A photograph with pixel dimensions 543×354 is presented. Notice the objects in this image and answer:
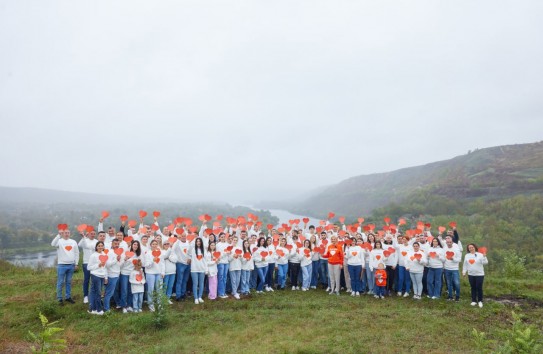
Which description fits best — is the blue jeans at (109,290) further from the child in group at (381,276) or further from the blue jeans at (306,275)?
the child in group at (381,276)

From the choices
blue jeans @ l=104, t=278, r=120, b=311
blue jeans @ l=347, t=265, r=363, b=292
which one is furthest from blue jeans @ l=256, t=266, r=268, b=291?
blue jeans @ l=104, t=278, r=120, b=311

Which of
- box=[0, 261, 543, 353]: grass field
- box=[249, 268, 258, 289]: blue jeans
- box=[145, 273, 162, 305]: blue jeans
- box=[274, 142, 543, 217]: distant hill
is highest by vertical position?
box=[274, 142, 543, 217]: distant hill

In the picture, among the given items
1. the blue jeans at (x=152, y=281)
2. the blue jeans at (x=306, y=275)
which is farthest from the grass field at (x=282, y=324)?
the blue jeans at (x=152, y=281)

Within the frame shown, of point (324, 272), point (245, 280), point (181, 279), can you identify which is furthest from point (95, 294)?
point (324, 272)

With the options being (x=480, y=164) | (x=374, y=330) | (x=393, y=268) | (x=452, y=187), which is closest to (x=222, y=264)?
(x=374, y=330)

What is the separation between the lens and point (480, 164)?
189 feet

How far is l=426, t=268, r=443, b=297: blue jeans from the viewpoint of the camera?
9.93m

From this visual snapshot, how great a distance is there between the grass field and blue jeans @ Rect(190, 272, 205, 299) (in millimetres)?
314

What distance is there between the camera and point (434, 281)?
33.2 feet

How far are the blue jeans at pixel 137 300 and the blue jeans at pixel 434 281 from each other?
7.99m

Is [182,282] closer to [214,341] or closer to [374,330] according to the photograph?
[214,341]

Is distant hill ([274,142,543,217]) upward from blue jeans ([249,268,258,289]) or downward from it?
upward

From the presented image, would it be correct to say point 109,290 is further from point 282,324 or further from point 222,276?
point 282,324

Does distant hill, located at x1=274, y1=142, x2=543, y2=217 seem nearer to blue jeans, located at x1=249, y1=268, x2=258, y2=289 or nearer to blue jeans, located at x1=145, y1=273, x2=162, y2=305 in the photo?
blue jeans, located at x1=249, y1=268, x2=258, y2=289
